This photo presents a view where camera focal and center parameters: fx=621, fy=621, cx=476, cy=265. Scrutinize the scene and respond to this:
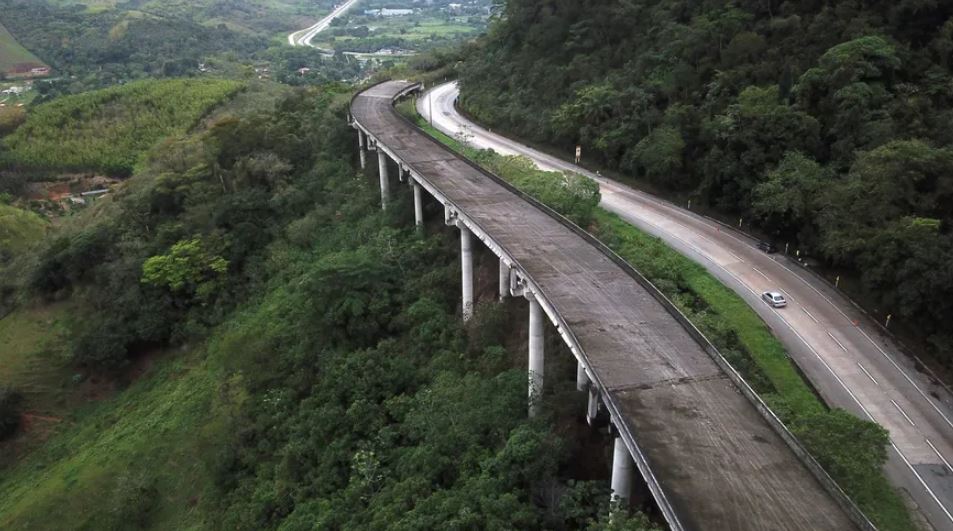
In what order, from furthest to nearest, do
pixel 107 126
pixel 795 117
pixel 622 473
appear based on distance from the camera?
pixel 107 126 → pixel 795 117 → pixel 622 473

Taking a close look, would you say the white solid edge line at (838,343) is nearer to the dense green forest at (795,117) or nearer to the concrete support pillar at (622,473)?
the dense green forest at (795,117)

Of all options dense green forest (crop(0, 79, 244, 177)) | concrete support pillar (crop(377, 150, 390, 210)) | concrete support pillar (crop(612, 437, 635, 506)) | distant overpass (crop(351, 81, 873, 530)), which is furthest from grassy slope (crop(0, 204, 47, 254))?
concrete support pillar (crop(612, 437, 635, 506))

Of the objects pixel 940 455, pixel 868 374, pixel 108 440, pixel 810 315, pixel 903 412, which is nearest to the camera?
pixel 940 455

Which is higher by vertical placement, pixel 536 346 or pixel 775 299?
pixel 536 346

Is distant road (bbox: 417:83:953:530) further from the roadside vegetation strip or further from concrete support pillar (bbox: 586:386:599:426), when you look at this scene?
concrete support pillar (bbox: 586:386:599:426)

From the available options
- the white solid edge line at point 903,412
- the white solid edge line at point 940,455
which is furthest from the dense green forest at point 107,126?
the white solid edge line at point 940,455

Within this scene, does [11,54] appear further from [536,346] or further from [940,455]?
[940,455]

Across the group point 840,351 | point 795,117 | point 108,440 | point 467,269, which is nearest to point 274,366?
point 108,440
